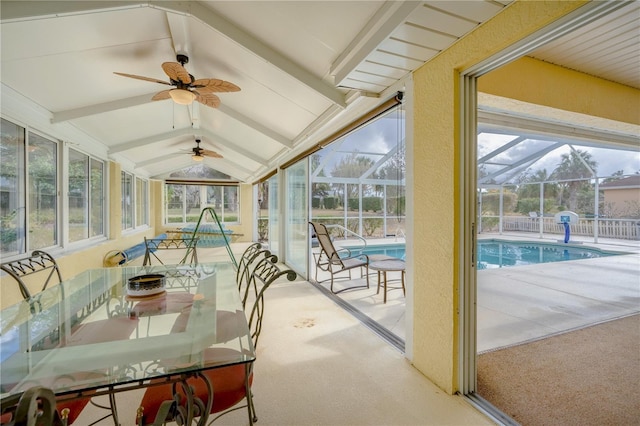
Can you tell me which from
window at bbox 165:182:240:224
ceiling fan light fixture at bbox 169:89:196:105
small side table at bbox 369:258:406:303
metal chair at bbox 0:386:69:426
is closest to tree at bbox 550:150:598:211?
small side table at bbox 369:258:406:303

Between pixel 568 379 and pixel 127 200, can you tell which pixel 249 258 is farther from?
pixel 127 200

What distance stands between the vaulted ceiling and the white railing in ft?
23.3

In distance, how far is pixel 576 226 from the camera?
841cm

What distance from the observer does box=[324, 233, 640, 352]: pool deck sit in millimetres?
2661

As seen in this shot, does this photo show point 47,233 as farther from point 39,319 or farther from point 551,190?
point 551,190

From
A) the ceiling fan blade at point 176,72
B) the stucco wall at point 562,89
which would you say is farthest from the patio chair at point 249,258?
the stucco wall at point 562,89

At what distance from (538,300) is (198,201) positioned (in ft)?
31.9

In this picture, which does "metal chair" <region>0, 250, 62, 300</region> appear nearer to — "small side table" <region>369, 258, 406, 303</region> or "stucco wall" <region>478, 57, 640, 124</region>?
"small side table" <region>369, 258, 406, 303</region>

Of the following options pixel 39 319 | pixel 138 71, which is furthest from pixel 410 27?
pixel 138 71

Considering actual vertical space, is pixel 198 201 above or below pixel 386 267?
above

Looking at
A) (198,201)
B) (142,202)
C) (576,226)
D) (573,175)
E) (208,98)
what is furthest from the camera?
(198,201)

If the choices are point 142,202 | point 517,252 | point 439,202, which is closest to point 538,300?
point 439,202

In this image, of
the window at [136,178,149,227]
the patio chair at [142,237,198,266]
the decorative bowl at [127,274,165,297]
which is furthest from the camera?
the window at [136,178,149,227]

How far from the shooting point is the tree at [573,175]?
754cm
